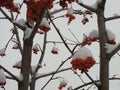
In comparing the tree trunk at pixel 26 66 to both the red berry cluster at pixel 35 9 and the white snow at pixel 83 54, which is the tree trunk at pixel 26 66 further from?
the white snow at pixel 83 54

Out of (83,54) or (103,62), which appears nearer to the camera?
(103,62)

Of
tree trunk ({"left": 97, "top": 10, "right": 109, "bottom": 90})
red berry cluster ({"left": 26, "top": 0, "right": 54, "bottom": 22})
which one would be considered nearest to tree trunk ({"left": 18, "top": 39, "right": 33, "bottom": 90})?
red berry cluster ({"left": 26, "top": 0, "right": 54, "bottom": 22})

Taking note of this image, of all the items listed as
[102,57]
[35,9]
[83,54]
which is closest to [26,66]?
[35,9]

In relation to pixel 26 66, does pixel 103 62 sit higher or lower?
higher

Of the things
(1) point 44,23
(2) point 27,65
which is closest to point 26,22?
(1) point 44,23

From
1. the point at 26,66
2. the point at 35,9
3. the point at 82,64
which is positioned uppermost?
the point at 35,9

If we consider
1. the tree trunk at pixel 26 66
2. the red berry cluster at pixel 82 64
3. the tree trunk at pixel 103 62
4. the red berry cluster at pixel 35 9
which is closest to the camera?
the tree trunk at pixel 103 62

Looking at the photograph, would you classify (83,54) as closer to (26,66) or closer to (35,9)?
(35,9)

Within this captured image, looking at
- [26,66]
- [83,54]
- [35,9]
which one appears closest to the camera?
[83,54]

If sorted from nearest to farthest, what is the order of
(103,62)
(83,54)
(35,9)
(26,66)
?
1. (103,62)
2. (83,54)
3. (35,9)
4. (26,66)

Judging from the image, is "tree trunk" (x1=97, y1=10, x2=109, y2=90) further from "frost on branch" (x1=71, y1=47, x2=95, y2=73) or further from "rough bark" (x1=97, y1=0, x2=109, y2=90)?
"frost on branch" (x1=71, y1=47, x2=95, y2=73)

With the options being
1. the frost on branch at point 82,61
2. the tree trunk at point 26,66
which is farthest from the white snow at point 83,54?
the tree trunk at point 26,66

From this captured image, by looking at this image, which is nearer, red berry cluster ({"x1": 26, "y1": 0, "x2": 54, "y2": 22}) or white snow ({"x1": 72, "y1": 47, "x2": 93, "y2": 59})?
white snow ({"x1": 72, "y1": 47, "x2": 93, "y2": 59})

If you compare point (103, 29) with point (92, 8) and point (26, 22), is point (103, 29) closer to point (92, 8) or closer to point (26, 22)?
point (92, 8)
